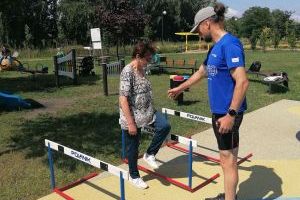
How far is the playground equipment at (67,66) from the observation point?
14630 mm

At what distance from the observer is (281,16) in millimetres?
62781

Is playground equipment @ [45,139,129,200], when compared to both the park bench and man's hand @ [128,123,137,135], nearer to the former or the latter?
man's hand @ [128,123,137,135]

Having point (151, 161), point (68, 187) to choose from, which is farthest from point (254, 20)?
point (68, 187)

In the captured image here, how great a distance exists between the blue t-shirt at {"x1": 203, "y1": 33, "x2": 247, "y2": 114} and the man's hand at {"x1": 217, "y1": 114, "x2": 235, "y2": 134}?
17 cm

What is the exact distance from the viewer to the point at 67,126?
8336 mm

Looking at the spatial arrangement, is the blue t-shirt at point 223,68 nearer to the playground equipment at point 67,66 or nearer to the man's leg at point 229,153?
the man's leg at point 229,153

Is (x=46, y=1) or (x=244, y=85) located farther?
(x=46, y=1)

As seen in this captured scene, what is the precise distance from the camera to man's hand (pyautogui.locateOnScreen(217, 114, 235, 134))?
372 centimetres

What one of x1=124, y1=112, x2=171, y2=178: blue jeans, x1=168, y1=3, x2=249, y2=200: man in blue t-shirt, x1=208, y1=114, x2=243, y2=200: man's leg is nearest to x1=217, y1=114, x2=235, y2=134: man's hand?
x1=168, y1=3, x2=249, y2=200: man in blue t-shirt

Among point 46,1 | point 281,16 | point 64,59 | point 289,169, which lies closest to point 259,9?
point 281,16

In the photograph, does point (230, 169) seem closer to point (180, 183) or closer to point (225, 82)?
point (225, 82)

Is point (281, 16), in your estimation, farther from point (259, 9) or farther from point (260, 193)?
point (260, 193)

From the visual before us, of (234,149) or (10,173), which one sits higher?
(234,149)

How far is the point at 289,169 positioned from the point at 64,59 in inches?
437
